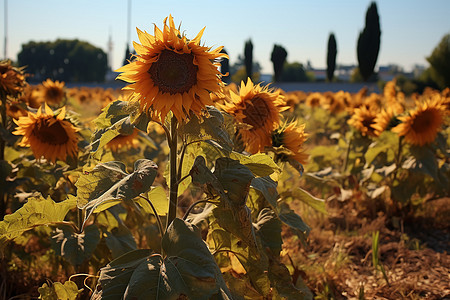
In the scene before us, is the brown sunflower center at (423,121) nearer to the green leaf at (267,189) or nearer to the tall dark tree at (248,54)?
the green leaf at (267,189)

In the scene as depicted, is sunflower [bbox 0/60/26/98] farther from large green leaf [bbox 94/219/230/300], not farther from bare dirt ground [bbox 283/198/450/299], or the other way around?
bare dirt ground [bbox 283/198/450/299]

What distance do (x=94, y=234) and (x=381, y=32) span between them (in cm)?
3061

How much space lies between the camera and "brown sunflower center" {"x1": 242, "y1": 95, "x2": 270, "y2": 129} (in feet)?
6.52

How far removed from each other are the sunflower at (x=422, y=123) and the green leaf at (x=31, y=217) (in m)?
2.71

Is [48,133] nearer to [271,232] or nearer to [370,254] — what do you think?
[271,232]

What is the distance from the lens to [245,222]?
144cm

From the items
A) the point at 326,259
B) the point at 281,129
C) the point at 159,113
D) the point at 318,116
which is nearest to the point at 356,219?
the point at 326,259

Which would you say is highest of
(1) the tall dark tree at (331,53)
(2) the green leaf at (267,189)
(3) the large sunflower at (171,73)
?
(1) the tall dark tree at (331,53)

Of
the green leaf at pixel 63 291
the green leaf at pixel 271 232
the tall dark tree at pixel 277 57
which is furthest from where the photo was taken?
the tall dark tree at pixel 277 57

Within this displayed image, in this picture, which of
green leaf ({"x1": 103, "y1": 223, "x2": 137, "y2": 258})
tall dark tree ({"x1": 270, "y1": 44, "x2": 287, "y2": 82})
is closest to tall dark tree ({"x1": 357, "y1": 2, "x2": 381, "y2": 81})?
tall dark tree ({"x1": 270, "y1": 44, "x2": 287, "y2": 82})

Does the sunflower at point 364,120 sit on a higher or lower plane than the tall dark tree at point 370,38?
lower

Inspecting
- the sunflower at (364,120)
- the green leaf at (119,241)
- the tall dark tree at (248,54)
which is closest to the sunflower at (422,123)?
the sunflower at (364,120)

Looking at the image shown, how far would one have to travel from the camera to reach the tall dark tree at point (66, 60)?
2419 inches

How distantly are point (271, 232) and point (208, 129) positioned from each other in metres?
0.66
